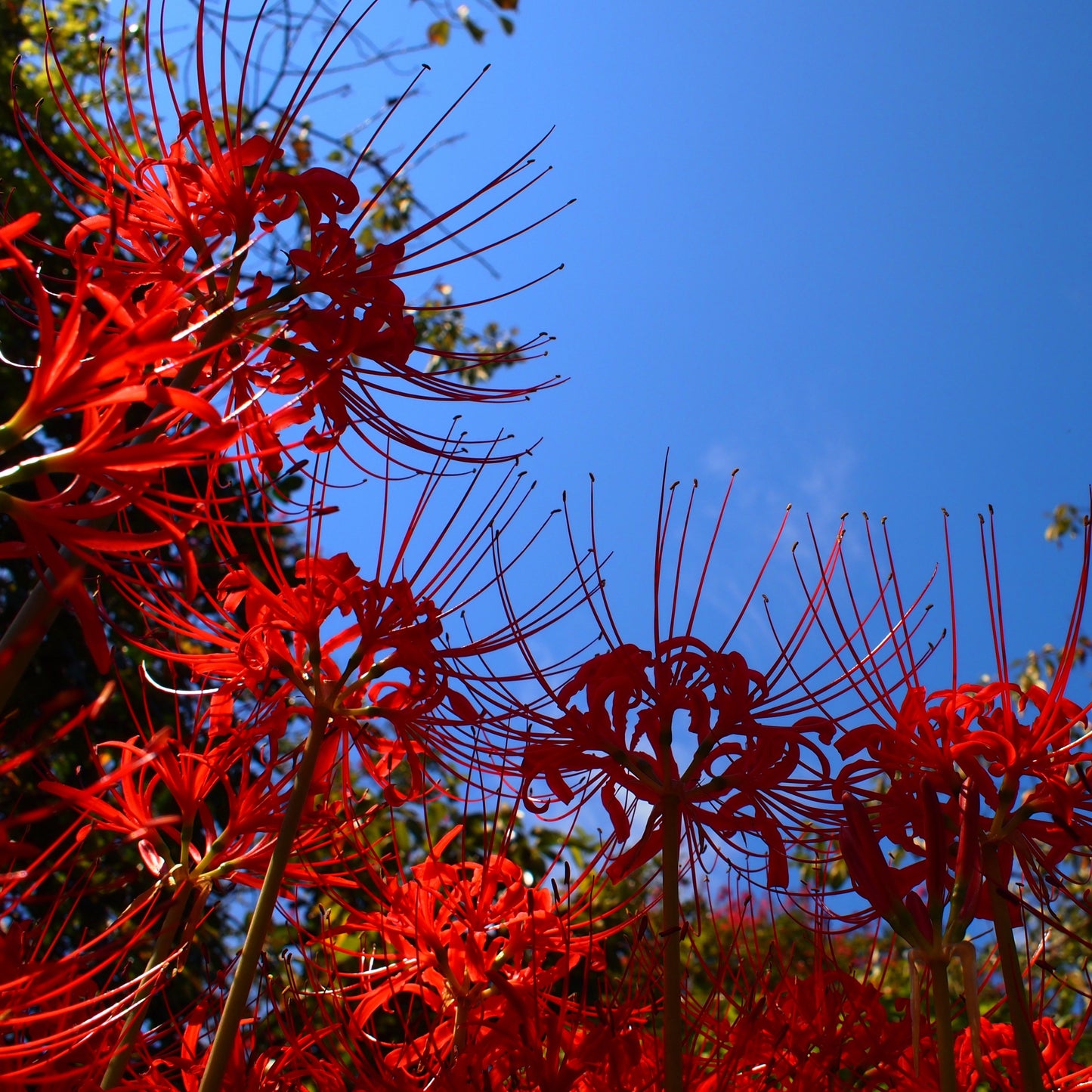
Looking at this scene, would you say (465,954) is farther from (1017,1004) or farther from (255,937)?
(1017,1004)

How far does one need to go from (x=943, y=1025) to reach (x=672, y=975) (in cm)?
29

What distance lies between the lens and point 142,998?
1087 millimetres

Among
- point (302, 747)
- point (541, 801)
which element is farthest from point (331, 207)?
point (541, 801)

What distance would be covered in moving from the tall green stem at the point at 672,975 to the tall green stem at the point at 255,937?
1.37 feet

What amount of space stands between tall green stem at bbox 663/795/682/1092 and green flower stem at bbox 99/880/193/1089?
1.72ft

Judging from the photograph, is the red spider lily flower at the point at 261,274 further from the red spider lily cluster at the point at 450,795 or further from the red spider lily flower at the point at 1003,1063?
the red spider lily flower at the point at 1003,1063

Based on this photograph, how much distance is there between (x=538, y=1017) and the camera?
4.13 feet

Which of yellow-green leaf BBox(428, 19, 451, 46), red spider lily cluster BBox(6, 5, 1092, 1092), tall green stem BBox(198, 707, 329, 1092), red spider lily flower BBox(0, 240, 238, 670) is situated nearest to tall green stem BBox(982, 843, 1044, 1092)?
red spider lily cluster BBox(6, 5, 1092, 1092)

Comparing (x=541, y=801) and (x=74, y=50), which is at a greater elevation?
(x=74, y=50)

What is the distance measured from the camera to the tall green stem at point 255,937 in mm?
1048

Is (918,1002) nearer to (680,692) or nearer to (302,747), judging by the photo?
(680,692)

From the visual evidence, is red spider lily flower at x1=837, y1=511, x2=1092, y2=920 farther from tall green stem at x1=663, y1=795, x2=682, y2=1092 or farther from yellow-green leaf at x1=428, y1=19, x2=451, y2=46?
yellow-green leaf at x1=428, y1=19, x2=451, y2=46

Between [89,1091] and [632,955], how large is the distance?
71 centimetres

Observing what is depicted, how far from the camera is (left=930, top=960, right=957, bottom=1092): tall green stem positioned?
1100mm
